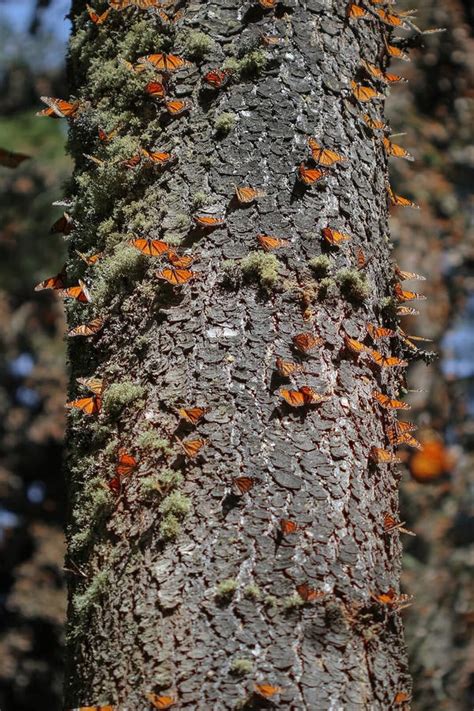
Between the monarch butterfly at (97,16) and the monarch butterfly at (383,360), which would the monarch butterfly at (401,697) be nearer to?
the monarch butterfly at (383,360)

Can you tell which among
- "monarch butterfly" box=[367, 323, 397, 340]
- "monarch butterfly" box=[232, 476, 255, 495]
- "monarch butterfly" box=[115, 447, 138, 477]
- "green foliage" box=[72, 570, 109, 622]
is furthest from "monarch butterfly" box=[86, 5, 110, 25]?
"green foliage" box=[72, 570, 109, 622]

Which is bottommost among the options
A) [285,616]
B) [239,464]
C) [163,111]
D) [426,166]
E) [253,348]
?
[426,166]

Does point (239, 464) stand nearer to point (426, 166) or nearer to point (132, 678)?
point (132, 678)

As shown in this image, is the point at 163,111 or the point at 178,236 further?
the point at 163,111

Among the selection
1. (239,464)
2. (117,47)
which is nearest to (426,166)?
(117,47)

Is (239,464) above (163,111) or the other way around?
the other way around

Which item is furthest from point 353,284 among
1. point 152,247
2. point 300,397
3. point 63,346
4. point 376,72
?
point 63,346
